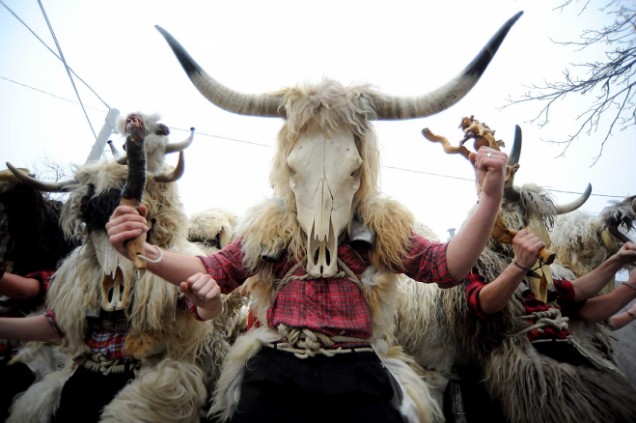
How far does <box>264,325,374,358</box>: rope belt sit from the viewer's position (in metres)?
1.08

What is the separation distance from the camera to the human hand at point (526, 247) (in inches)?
46.0

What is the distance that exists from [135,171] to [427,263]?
1.02 metres

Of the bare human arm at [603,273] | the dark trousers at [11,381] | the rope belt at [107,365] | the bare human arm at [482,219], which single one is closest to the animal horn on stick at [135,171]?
the rope belt at [107,365]

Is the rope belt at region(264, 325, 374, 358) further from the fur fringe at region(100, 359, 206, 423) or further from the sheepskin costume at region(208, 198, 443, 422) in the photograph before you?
the fur fringe at region(100, 359, 206, 423)

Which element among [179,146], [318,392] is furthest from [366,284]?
[179,146]

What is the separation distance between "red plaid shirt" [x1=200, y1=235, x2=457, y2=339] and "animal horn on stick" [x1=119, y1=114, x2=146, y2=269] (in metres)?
0.28

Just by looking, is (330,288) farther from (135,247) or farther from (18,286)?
(18,286)

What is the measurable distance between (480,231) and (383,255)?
0.36 metres

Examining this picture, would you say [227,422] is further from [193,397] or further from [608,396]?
[608,396]

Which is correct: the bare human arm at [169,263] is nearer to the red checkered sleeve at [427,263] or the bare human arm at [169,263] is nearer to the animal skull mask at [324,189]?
the animal skull mask at [324,189]

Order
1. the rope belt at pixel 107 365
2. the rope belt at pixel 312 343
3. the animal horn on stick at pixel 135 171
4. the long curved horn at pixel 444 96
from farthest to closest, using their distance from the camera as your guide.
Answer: the rope belt at pixel 107 365
the long curved horn at pixel 444 96
the rope belt at pixel 312 343
the animal horn on stick at pixel 135 171

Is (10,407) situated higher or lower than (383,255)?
lower

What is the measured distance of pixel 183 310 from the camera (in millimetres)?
1530

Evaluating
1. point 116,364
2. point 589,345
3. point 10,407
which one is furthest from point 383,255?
point 10,407
